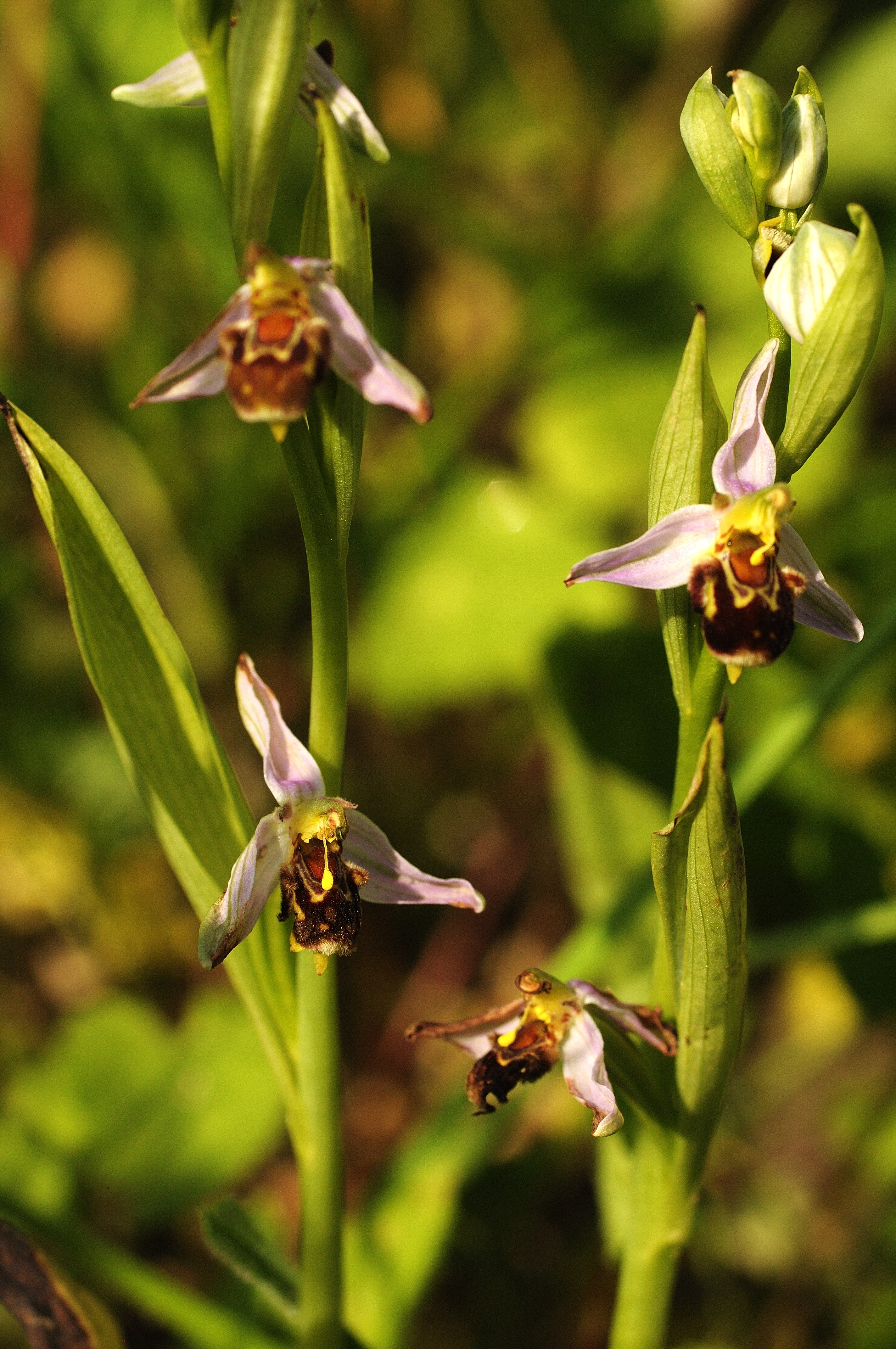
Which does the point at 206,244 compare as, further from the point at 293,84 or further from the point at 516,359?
the point at 293,84

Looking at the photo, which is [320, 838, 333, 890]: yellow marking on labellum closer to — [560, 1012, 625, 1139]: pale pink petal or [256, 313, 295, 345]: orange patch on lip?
[560, 1012, 625, 1139]: pale pink petal

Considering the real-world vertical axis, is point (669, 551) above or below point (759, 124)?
below

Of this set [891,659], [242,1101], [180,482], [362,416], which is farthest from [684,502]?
[180,482]

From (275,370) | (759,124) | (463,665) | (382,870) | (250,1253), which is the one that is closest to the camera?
(275,370)

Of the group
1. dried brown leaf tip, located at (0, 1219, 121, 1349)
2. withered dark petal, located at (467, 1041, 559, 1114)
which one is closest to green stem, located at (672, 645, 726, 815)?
withered dark petal, located at (467, 1041, 559, 1114)

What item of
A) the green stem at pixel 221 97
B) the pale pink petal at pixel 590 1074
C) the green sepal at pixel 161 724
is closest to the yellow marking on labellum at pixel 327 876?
the green sepal at pixel 161 724

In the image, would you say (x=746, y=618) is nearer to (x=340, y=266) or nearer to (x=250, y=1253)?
(x=340, y=266)

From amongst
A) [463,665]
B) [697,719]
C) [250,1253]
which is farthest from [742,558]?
[463,665]
